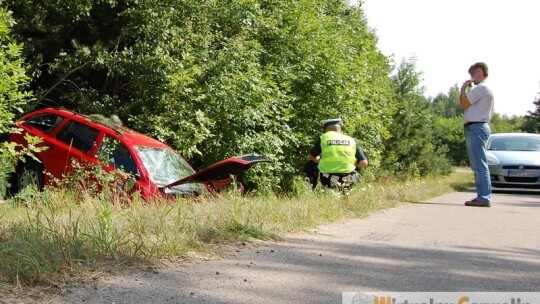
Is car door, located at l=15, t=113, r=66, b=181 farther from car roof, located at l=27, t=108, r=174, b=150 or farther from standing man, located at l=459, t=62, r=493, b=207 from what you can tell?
standing man, located at l=459, t=62, r=493, b=207

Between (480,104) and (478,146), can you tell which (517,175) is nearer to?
(478,146)

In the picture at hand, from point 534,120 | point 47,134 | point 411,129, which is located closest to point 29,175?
point 47,134

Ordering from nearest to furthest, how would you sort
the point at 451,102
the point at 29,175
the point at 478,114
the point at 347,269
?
the point at 347,269 → the point at 478,114 → the point at 29,175 → the point at 451,102

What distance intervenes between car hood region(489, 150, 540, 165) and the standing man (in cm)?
697

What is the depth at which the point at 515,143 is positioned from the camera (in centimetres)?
1878

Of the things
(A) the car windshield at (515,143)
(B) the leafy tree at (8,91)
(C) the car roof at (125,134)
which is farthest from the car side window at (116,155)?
(A) the car windshield at (515,143)

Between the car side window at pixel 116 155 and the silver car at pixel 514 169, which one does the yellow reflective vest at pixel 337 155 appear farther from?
the silver car at pixel 514 169

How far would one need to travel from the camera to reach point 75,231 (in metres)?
4.85

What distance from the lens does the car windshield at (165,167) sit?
10.4 metres

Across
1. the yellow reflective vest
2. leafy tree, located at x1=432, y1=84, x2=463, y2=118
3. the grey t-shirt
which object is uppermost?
leafy tree, located at x1=432, y1=84, x2=463, y2=118

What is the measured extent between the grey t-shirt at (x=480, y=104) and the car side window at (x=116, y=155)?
521 cm

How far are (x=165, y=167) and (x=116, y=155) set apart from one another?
2.68ft

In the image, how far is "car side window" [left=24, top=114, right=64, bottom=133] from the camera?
11656 millimetres

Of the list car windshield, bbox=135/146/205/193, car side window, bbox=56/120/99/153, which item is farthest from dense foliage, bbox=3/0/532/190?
car side window, bbox=56/120/99/153
